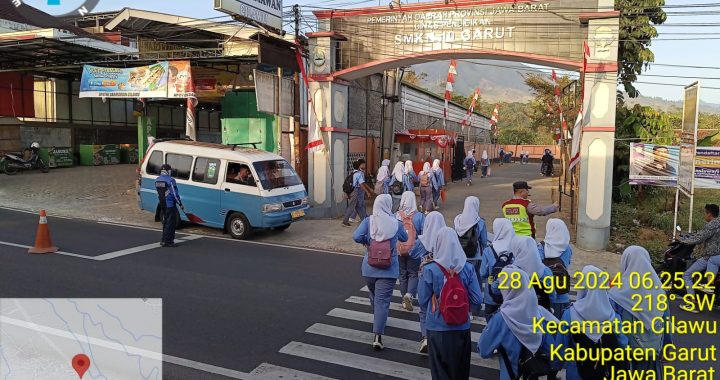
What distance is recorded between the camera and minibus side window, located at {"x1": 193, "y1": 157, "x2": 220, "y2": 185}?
40.4ft

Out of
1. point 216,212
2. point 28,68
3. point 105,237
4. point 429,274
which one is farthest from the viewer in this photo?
Result: point 28,68

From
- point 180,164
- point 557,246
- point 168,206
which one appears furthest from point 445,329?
point 180,164

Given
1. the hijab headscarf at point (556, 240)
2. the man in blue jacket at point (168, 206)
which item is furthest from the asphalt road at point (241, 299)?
the hijab headscarf at point (556, 240)

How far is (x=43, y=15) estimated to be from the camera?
22.3 metres

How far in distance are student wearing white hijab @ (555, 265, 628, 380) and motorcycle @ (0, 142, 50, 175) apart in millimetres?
25328

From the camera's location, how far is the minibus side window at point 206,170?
40.4 ft

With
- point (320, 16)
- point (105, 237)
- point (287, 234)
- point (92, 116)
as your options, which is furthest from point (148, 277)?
point (92, 116)

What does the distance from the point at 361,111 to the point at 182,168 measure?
872cm

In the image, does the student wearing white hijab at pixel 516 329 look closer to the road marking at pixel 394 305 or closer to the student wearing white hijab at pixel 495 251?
the student wearing white hijab at pixel 495 251

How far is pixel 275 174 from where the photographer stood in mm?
12492

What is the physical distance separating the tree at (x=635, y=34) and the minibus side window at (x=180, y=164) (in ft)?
37.6

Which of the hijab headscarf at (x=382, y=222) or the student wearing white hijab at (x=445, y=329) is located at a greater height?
the hijab headscarf at (x=382, y=222)

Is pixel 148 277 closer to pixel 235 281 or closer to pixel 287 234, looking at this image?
pixel 235 281

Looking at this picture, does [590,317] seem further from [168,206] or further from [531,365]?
[168,206]
